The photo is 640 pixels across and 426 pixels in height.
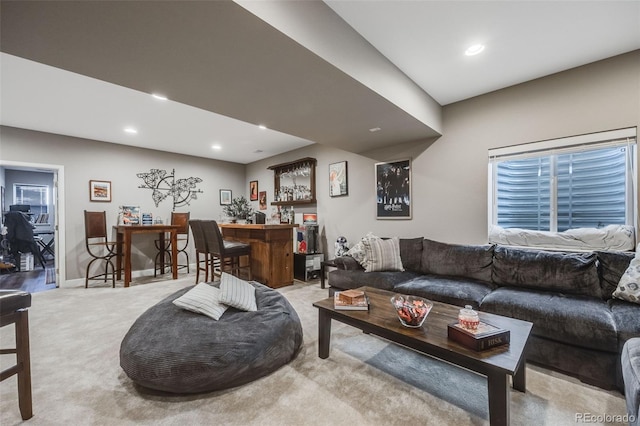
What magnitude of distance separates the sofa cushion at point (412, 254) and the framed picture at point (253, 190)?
4057mm

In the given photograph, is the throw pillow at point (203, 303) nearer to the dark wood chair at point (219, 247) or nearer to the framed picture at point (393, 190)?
the dark wood chair at point (219, 247)

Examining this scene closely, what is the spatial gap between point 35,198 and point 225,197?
5731 millimetres

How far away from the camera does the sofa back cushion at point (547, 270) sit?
7.39ft

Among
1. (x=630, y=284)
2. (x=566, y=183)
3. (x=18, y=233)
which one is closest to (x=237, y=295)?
(x=630, y=284)

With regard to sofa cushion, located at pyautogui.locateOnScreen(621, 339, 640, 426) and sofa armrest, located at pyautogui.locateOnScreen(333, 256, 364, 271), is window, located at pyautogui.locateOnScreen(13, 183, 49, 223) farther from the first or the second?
sofa cushion, located at pyautogui.locateOnScreen(621, 339, 640, 426)

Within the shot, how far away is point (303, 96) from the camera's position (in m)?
2.29

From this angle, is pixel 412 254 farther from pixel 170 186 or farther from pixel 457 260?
pixel 170 186

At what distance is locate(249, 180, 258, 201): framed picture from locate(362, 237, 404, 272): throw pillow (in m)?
3.82

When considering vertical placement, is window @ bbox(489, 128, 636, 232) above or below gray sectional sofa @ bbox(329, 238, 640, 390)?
above

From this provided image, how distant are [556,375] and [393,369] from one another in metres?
1.13

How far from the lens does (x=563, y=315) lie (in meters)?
1.87

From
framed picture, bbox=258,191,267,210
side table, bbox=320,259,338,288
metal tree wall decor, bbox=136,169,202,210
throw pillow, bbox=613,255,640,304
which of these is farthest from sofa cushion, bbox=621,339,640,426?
metal tree wall decor, bbox=136,169,202,210

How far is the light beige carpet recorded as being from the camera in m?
1.47

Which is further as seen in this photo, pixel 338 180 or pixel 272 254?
pixel 338 180
